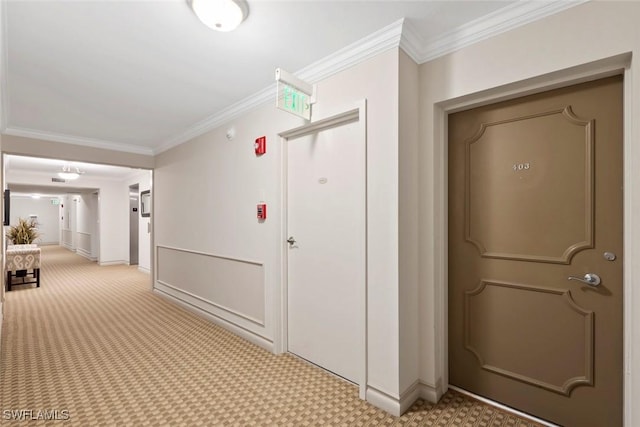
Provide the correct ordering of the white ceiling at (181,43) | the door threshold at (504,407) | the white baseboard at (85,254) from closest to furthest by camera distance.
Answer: the white ceiling at (181,43), the door threshold at (504,407), the white baseboard at (85,254)

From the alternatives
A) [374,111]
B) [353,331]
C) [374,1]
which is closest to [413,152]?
[374,111]

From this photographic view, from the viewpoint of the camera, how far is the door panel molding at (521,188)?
1729 mm

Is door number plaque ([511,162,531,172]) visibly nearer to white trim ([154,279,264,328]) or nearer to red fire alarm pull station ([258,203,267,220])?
red fire alarm pull station ([258,203,267,220])

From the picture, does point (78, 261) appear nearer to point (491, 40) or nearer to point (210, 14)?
point (210, 14)

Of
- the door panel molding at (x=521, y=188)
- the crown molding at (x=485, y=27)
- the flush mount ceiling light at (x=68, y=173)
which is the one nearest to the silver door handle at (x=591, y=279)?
the door panel molding at (x=521, y=188)

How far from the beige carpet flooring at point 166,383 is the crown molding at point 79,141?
7.81 feet

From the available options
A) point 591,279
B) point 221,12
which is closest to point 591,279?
point 591,279

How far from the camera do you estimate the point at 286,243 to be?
2.82 metres

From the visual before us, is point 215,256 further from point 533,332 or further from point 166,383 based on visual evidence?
point 533,332

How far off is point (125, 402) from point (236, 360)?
34.3 inches

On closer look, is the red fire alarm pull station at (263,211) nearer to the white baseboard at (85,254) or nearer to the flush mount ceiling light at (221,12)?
the flush mount ceiling light at (221,12)

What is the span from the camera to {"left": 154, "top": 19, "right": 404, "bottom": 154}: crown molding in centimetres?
196
